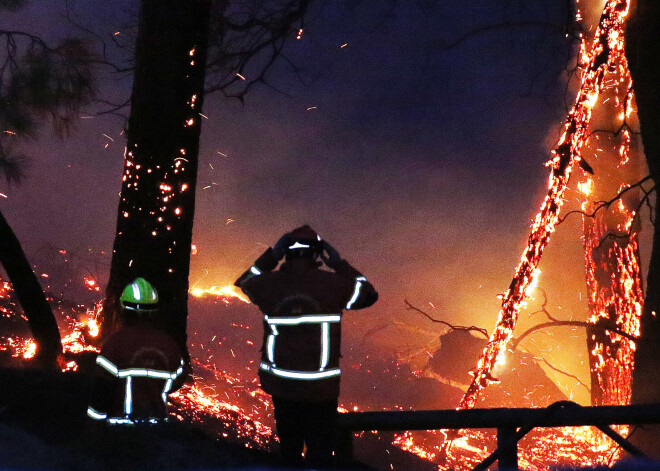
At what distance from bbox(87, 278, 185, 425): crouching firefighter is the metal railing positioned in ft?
4.51

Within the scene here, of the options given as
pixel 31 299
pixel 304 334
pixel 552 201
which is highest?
pixel 552 201

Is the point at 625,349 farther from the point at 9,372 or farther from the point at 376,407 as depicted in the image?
the point at 376,407

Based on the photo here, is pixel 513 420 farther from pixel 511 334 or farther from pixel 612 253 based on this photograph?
pixel 612 253

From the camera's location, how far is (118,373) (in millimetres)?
4191

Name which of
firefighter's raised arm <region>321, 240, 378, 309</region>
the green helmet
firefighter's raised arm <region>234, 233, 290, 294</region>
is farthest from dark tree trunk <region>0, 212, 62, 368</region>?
firefighter's raised arm <region>321, 240, 378, 309</region>

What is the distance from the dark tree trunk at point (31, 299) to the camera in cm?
742

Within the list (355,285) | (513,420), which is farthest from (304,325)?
(513,420)

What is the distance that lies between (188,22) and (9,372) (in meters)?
3.86

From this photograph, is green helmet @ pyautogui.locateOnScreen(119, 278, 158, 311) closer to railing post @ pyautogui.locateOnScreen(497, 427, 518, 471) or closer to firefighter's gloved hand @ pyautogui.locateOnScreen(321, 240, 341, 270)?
firefighter's gloved hand @ pyautogui.locateOnScreen(321, 240, 341, 270)

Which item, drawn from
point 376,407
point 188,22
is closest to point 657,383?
point 188,22

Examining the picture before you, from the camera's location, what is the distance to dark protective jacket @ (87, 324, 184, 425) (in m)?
4.19

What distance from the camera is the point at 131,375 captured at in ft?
13.9

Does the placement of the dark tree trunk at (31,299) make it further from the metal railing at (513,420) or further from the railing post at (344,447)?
the metal railing at (513,420)

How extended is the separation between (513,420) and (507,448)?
188 millimetres
